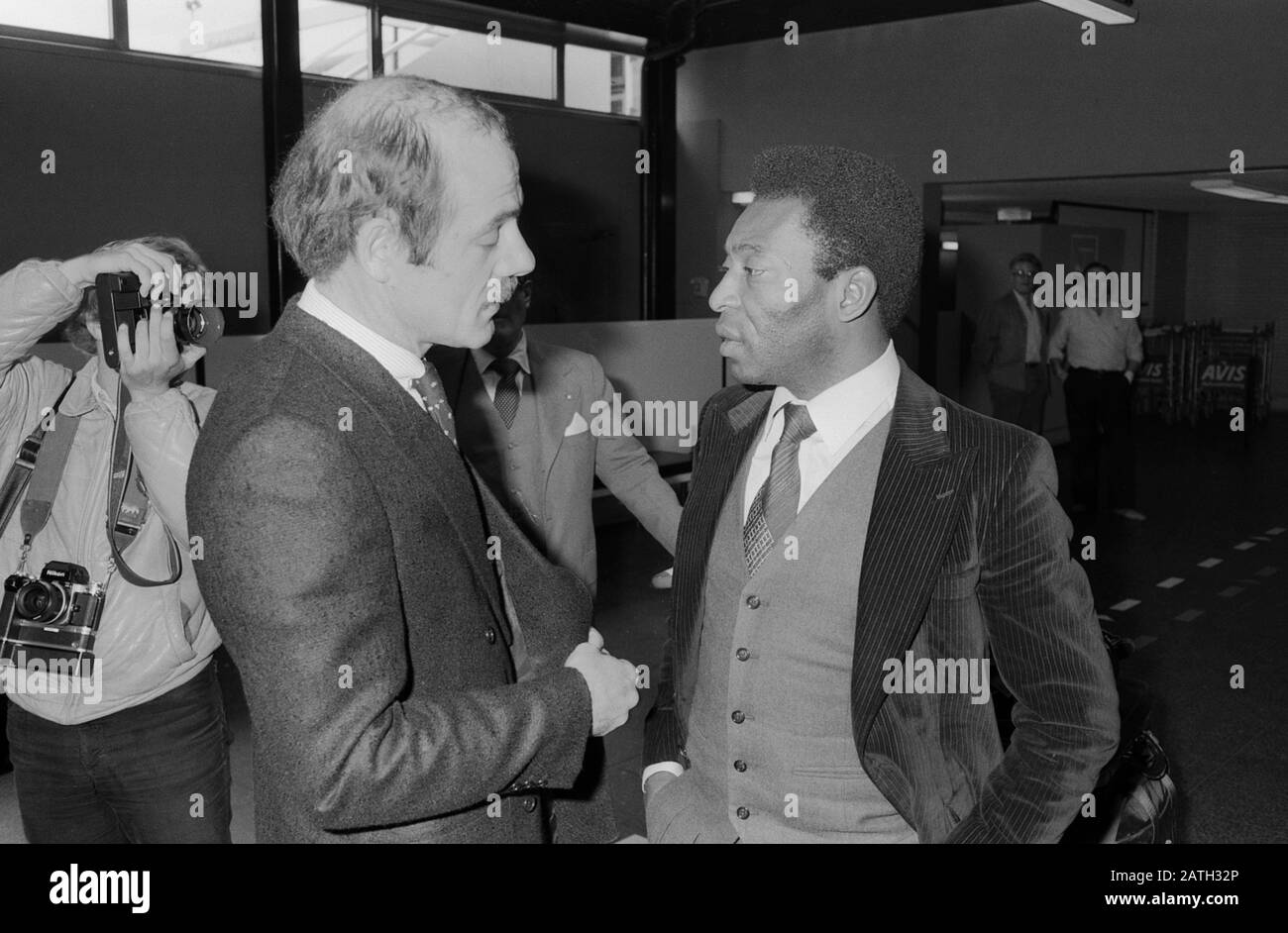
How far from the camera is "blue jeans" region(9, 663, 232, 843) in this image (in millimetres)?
1993

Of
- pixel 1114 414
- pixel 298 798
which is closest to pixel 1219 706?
pixel 1114 414

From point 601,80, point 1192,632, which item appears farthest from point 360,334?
point 601,80

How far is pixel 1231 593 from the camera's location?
6.19m

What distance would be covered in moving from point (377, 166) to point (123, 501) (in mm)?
1121

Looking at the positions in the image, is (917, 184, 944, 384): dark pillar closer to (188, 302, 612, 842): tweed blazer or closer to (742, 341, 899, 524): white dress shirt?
(742, 341, 899, 524): white dress shirt

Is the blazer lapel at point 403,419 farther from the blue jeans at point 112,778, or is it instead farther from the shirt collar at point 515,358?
the shirt collar at point 515,358

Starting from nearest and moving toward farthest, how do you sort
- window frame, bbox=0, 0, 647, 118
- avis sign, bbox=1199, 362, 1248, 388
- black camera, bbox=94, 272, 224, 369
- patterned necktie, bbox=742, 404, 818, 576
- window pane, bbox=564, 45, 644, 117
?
1. patterned necktie, bbox=742, 404, 818, 576
2. black camera, bbox=94, 272, 224, 369
3. window frame, bbox=0, 0, 647, 118
4. window pane, bbox=564, 45, 644, 117
5. avis sign, bbox=1199, 362, 1248, 388

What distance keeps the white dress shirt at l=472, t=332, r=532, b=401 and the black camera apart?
44.1 inches

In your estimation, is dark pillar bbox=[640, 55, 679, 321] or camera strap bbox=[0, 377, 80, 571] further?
dark pillar bbox=[640, 55, 679, 321]

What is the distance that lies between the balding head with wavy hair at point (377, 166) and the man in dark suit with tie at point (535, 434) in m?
1.75

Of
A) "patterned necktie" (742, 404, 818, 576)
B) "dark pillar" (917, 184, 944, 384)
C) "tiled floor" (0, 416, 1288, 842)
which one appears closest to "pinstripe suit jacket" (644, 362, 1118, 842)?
"patterned necktie" (742, 404, 818, 576)

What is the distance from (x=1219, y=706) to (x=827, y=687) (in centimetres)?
378

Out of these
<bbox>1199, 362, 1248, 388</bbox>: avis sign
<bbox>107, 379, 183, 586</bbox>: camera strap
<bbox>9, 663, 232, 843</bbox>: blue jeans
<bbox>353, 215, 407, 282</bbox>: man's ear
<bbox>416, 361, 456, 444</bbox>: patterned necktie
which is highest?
<bbox>353, 215, 407, 282</bbox>: man's ear

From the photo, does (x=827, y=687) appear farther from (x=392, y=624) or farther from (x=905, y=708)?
(x=392, y=624)
